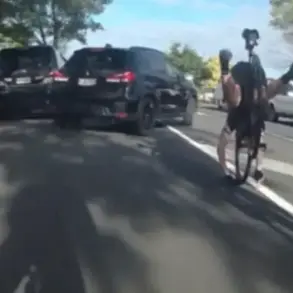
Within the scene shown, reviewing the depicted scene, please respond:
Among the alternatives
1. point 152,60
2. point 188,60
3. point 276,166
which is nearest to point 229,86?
point 276,166

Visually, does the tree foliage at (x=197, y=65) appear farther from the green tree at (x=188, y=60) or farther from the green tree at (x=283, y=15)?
the green tree at (x=283, y=15)

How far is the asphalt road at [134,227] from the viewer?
6082 millimetres

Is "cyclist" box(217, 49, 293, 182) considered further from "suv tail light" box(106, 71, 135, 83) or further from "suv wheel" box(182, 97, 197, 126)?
"suv wheel" box(182, 97, 197, 126)

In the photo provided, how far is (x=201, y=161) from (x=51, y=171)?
2815mm

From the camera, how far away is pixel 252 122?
Answer: 1076 cm

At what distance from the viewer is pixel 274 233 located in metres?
7.75

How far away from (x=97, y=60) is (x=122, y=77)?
0.99 meters

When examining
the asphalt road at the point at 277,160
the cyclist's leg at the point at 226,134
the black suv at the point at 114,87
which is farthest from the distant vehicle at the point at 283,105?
the cyclist's leg at the point at 226,134

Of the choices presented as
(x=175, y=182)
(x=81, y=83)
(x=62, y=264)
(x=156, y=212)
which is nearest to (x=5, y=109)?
(x=81, y=83)

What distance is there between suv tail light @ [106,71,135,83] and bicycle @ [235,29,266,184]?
5.56 meters

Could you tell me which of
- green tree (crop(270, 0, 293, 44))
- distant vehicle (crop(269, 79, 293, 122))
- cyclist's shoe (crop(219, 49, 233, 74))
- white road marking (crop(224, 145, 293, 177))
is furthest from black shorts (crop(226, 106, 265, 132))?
green tree (crop(270, 0, 293, 44))

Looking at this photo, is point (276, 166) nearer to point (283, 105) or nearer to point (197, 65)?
point (283, 105)

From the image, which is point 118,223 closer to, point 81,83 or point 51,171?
point 51,171

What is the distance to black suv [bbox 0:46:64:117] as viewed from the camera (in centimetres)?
1962
